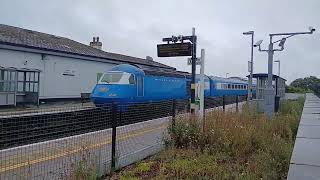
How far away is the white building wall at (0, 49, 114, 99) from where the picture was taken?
2662 centimetres

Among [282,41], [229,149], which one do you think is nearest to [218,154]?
[229,149]

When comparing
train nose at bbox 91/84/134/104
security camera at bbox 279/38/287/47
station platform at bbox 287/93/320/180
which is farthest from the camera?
security camera at bbox 279/38/287/47

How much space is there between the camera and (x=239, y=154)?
824 centimetres

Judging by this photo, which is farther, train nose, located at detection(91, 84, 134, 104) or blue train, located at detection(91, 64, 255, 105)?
blue train, located at detection(91, 64, 255, 105)

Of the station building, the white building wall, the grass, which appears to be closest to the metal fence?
the grass

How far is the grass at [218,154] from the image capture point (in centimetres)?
636

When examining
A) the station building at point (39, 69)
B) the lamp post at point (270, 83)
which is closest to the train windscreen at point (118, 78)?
the station building at point (39, 69)

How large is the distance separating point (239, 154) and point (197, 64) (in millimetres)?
5045

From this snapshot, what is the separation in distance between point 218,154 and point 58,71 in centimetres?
2424

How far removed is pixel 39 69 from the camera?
28.5m

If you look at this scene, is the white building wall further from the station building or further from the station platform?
the station platform

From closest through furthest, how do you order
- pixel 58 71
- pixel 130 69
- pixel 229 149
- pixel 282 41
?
pixel 229 149 → pixel 130 69 → pixel 282 41 → pixel 58 71

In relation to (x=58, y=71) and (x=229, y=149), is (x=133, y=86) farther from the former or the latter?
(x=229, y=149)

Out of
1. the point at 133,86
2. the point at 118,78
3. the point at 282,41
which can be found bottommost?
the point at 133,86
